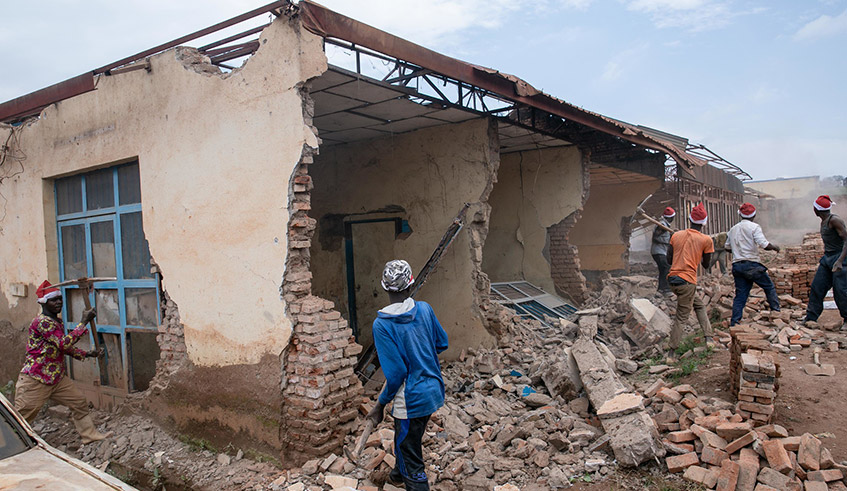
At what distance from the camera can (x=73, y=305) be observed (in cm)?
712

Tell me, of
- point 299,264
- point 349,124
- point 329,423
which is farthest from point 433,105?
point 329,423

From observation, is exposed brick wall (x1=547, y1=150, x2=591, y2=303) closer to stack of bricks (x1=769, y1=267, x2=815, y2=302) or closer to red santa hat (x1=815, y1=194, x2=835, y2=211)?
stack of bricks (x1=769, y1=267, x2=815, y2=302)

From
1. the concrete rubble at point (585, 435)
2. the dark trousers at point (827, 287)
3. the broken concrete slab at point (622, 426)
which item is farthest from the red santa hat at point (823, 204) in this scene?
the broken concrete slab at point (622, 426)

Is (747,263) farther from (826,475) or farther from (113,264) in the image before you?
(113,264)

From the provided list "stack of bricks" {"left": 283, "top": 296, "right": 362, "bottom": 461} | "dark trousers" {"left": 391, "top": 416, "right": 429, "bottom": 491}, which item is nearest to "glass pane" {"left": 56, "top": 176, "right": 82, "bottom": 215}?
"stack of bricks" {"left": 283, "top": 296, "right": 362, "bottom": 461}

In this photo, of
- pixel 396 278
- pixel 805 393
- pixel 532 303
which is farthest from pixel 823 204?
pixel 396 278

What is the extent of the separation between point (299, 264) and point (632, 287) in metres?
6.63

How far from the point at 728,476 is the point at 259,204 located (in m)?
4.31

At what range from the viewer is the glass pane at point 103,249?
6.48m

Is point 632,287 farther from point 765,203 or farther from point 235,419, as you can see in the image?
point 765,203

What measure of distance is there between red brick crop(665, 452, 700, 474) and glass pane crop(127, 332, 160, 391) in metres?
5.87

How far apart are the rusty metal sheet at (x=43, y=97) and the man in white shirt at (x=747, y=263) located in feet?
27.1

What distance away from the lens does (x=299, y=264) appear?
4.84 metres

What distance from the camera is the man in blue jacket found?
352cm
